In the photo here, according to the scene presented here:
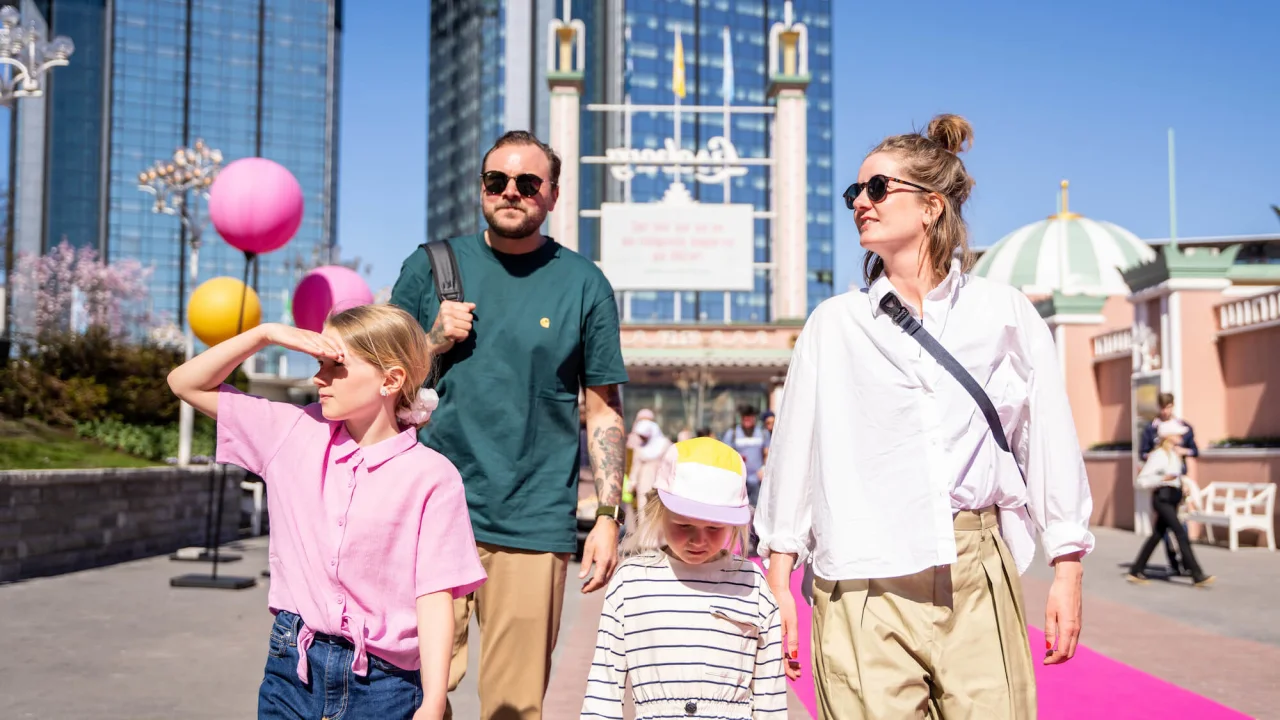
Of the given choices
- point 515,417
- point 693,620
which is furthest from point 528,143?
point 693,620

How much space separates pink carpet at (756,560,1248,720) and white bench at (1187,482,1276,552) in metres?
10.0

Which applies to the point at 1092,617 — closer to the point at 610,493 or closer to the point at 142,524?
the point at 610,493

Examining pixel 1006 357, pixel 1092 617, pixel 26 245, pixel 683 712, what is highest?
pixel 26 245

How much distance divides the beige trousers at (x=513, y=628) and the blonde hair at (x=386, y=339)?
91 cm

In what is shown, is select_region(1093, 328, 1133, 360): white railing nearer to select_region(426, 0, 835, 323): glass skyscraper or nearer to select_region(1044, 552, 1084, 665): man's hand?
select_region(1044, 552, 1084, 665): man's hand

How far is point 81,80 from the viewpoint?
11775cm

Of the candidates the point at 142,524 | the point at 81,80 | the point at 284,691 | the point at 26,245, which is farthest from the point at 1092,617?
the point at 81,80

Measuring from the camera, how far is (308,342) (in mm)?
2582

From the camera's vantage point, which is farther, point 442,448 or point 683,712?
point 442,448

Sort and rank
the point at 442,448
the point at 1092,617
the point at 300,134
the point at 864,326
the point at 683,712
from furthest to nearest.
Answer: the point at 300,134 → the point at 1092,617 → the point at 442,448 → the point at 683,712 → the point at 864,326

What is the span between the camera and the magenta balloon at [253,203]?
10.4 meters

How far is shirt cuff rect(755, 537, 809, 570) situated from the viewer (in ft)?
9.48

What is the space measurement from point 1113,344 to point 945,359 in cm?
2233

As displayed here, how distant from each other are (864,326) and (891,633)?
696 mm
